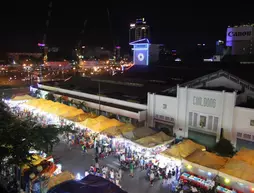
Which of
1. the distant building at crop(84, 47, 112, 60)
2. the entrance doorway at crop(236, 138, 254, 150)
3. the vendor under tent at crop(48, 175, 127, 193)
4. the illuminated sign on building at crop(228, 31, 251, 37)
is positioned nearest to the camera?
the vendor under tent at crop(48, 175, 127, 193)

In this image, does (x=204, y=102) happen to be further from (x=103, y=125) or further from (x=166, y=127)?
(x=103, y=125)

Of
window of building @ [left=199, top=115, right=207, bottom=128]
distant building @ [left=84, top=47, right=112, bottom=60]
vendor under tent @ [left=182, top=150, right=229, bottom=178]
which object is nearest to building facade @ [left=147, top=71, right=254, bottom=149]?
window of building @ [left=199, top=115, right=207, bottom=128]

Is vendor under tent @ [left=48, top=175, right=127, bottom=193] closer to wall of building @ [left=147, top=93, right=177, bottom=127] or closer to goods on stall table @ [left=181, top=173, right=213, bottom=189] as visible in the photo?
goods on stall table @ [left=181, top=173, right=213, bottom=189]

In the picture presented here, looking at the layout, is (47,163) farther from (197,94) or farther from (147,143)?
(197,94)

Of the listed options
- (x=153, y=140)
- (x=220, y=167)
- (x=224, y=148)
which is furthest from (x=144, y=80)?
(x=220, y=167)

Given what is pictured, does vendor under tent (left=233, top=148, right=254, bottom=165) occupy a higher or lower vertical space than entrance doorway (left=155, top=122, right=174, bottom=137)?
higher

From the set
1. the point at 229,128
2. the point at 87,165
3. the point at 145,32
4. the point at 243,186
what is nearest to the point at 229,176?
the point at 243,186
